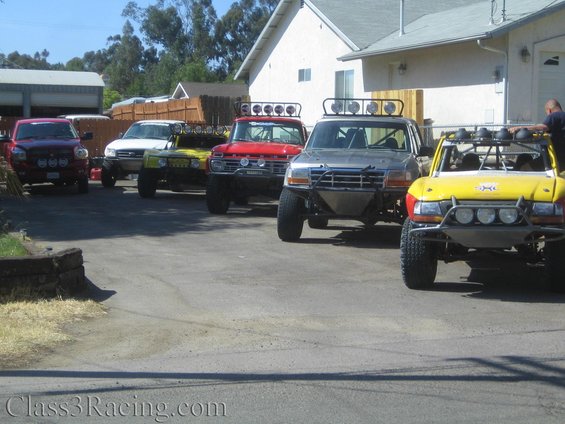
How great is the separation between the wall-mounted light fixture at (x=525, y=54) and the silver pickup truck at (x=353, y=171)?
21.4 feet

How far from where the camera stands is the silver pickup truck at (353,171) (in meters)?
12.0

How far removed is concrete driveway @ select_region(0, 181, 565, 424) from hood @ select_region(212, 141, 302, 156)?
2891 millimetres

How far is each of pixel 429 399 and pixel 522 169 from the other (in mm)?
4812

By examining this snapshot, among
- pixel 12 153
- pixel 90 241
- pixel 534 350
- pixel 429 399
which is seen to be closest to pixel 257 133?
pixel 90 241

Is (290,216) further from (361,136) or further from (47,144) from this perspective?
(47,144)

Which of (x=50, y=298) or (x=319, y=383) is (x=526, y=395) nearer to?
(x=319, y=383)

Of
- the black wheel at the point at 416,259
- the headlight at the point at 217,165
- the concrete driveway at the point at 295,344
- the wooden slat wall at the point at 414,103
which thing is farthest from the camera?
the wooden slat wall at the point at 414,103

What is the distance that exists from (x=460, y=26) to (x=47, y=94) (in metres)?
24.9

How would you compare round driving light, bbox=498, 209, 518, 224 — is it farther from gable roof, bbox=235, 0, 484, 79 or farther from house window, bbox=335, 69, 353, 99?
house window, bbox=335, 69, 353, 99

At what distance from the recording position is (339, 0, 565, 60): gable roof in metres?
18.7

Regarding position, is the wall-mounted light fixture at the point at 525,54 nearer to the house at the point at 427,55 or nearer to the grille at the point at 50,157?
the house at the point at 427,55

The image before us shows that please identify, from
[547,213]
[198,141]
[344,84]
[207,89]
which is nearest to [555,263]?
[547,213]

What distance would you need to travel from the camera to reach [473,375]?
6.49 meters

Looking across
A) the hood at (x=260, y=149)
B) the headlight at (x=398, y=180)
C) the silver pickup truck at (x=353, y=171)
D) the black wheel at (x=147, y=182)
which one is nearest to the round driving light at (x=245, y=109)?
the hood at (x=260, y=149)
